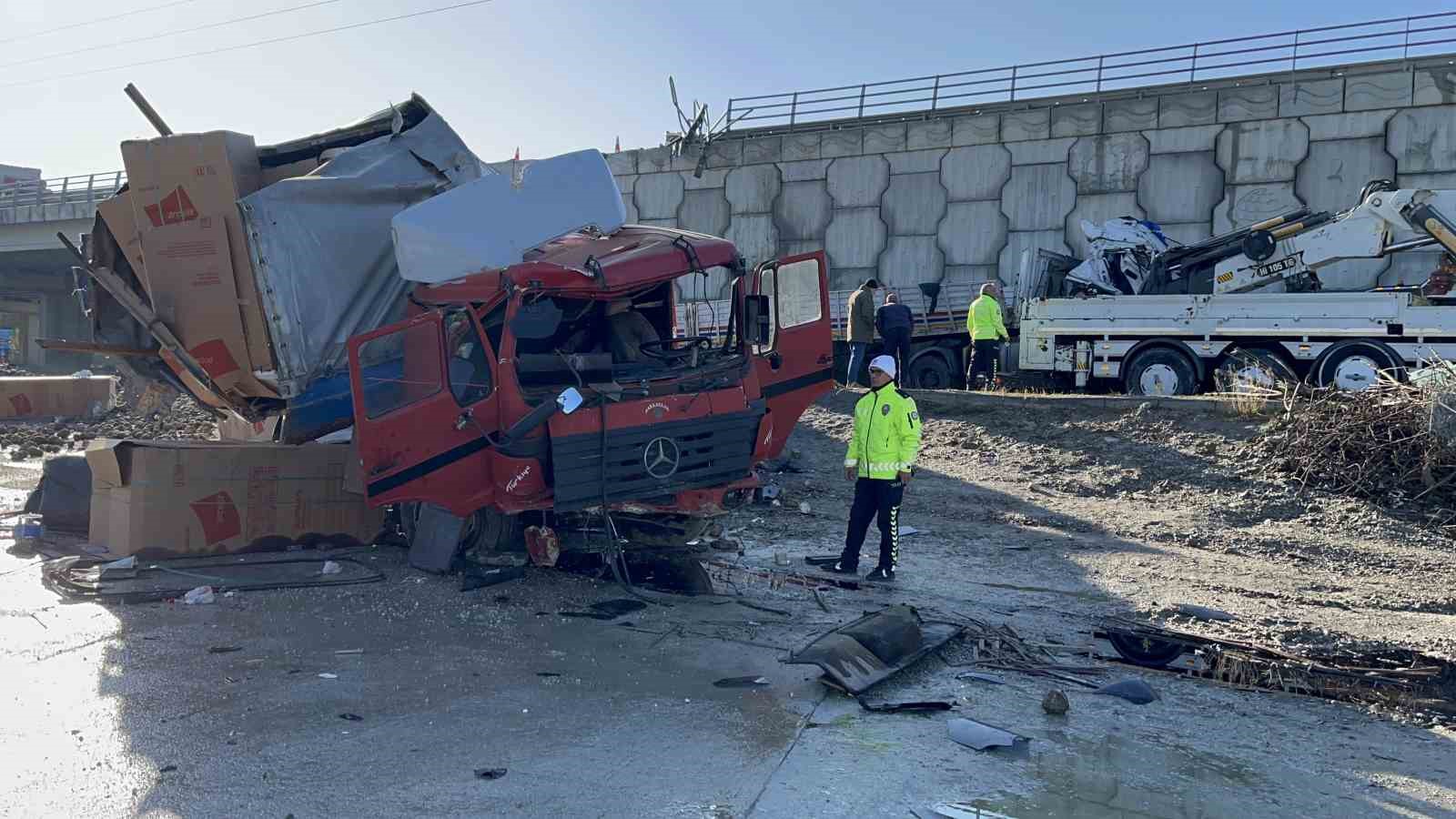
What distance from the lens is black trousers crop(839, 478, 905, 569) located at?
27.1 ft

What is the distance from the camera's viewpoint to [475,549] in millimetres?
7633

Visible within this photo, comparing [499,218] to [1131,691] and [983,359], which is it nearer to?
[1131,691]

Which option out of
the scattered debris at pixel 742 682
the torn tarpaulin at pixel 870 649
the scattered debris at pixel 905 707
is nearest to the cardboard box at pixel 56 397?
the scattered debris at pixel 742 682

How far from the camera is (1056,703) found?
5.23 m

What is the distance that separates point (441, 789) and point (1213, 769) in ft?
10.1

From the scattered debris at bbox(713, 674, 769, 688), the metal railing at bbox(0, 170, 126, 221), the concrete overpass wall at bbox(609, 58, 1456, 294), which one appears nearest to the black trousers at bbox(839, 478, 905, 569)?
the scattered debris at bbox(713, 674, 769, 688)

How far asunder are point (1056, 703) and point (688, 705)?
1.71 metres

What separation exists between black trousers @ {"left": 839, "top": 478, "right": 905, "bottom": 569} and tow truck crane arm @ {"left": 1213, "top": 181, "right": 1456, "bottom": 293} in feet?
32.2

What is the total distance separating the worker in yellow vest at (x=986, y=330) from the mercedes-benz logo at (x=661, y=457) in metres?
10.5

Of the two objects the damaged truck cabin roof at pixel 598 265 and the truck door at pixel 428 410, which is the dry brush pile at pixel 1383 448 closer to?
the damaged truck cabin roof at pixel 598 265

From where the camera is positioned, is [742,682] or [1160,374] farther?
[1160,374]

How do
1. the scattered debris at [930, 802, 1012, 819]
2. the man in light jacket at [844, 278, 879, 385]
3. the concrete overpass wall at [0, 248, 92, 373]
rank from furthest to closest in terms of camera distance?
the concrete overpass wall at [0, 248, 92, 373] → the man in light jacket at [844, 278, 879, 385] → the scattered debris at [930, 802, 1012, 819]

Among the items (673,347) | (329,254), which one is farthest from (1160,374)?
(329,254)

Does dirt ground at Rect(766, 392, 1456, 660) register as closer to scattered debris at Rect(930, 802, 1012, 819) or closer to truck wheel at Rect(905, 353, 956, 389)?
scattered debris at Rect(930, 802, 1012, 819)
